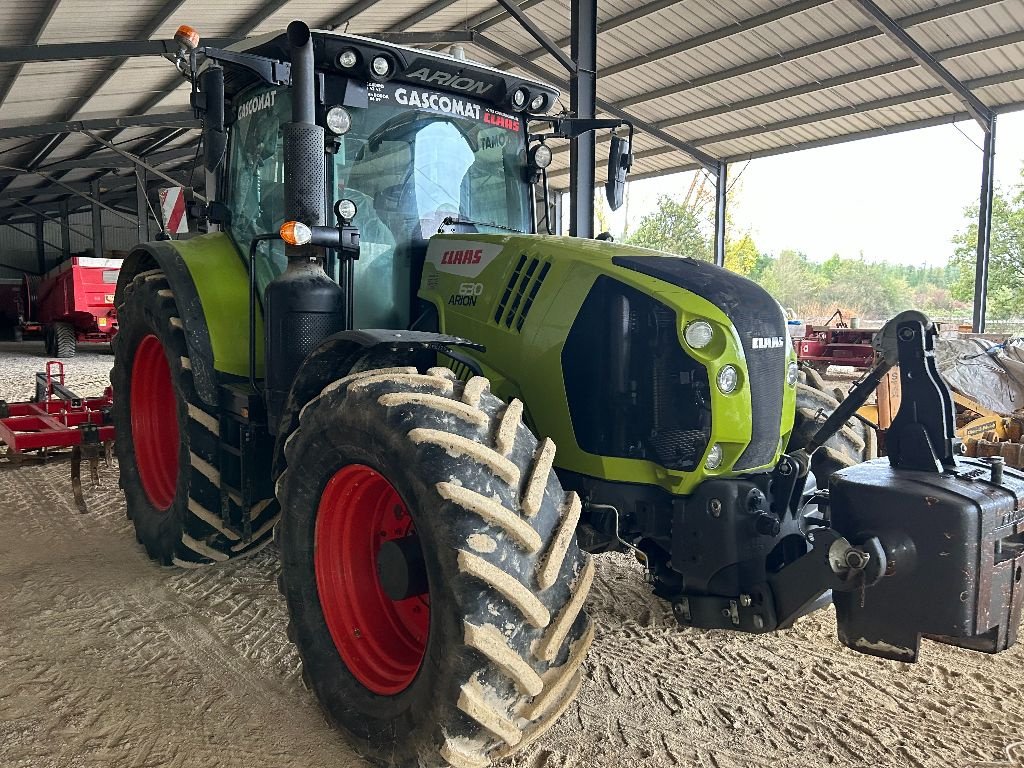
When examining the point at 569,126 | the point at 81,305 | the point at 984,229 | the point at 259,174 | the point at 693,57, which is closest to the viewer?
the point at 259,174

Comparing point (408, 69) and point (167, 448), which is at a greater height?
point (408, 69)

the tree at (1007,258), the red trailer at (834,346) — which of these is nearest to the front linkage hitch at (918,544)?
the red trailer at (834,346)

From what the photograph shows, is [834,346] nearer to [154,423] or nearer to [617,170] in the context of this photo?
[617,170]

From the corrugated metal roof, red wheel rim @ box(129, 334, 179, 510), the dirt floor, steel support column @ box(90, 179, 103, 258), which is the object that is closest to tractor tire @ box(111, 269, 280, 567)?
red wheel rim @ box(129, 334, 179, 510)

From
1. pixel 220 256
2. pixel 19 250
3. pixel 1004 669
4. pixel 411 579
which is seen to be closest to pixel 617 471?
pixel 411 579

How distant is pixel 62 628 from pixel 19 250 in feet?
116

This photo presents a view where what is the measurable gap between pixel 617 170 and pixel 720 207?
12842 mm

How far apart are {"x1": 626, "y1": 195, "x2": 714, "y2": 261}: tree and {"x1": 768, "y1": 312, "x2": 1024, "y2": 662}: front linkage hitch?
22.7 metres

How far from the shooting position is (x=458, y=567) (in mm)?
1933

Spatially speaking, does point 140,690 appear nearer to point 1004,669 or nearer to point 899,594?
point 899,594

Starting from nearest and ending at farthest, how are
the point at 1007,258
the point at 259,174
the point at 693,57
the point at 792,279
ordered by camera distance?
1. the point at 259,174
2. the point at 693,57
3. the point at 1007,258
4. the point at 792,279

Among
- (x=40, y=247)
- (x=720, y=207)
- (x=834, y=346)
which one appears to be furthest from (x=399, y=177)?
(x=40, y=247)

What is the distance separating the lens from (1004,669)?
3.01m

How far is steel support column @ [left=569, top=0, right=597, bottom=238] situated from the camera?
8156 millimetres
